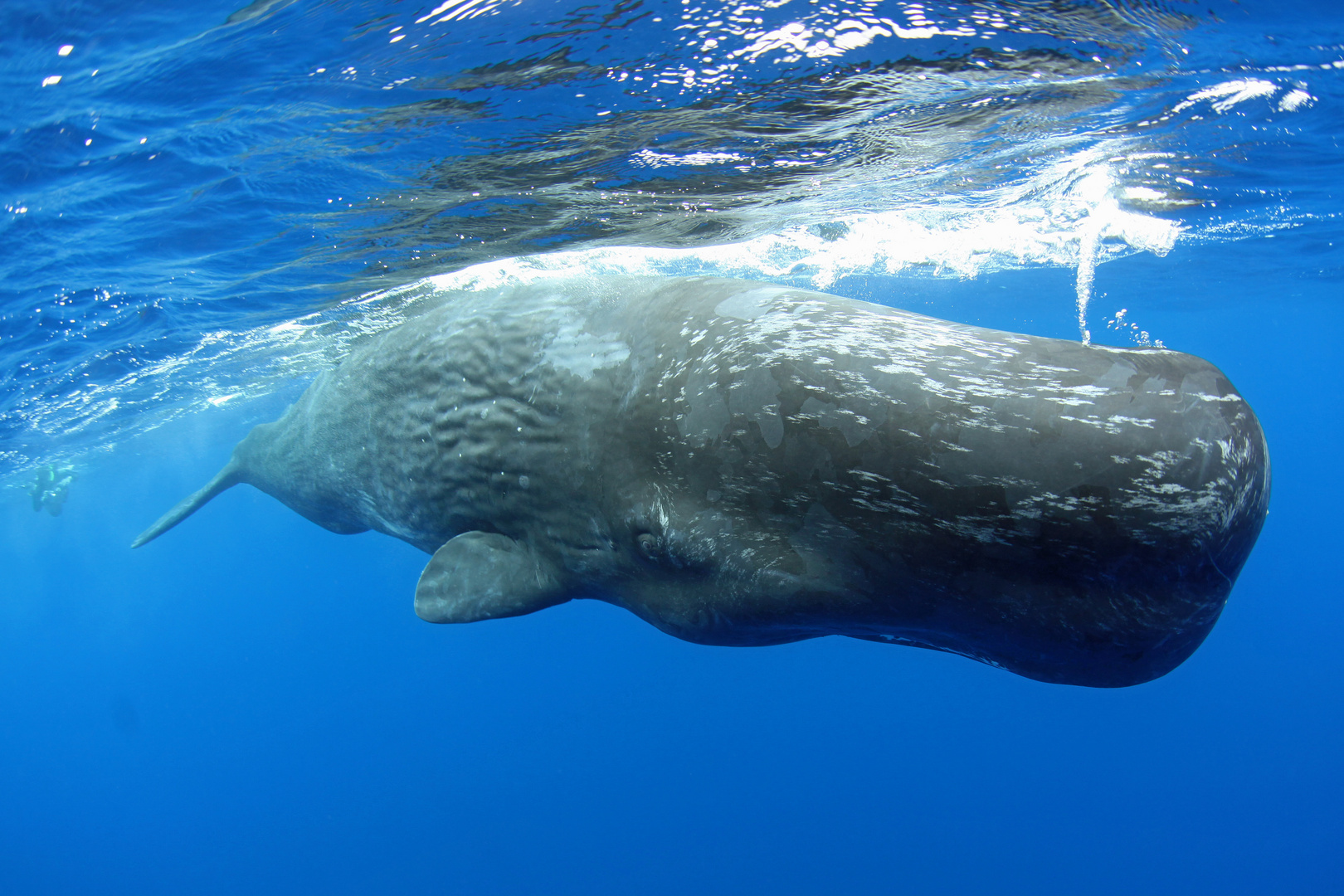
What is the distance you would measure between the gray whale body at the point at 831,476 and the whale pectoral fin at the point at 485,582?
0.01 metres

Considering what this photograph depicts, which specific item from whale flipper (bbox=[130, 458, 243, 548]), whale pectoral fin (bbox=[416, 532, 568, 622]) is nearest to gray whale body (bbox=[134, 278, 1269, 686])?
whale pectoral fin (bbox=[416, 532, 568, 622])

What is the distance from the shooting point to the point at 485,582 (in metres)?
3.76

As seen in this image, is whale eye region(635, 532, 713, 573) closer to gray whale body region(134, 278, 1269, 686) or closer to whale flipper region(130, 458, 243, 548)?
gray whale body region(134, 278, 1269, 686)

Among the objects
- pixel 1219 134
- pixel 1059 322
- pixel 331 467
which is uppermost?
pixel 1219 134

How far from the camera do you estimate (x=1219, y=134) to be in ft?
34.5

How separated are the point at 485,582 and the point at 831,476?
6.97 ft

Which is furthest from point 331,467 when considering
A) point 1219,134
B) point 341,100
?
point 1219,134

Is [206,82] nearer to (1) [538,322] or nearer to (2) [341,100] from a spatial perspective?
(2) [341,100]

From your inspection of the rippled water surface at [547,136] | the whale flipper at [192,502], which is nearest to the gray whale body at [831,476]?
the rippled water surface at [547,136]

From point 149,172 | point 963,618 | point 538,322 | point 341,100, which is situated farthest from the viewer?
point 149,172

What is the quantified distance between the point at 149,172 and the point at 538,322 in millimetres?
6130

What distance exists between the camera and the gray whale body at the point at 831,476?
6.64ft

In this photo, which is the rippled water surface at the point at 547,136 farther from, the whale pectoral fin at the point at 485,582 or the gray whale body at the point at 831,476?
the whale pectoral fin at the point at 485,582

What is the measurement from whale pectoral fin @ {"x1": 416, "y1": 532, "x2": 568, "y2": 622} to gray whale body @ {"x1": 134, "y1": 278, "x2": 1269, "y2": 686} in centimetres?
1
